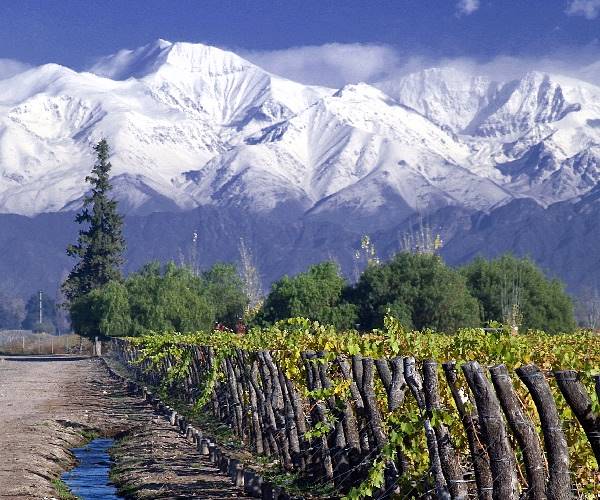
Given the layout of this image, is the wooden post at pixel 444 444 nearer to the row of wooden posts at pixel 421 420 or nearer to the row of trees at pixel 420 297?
the row of wooden posts at pixel 421 420

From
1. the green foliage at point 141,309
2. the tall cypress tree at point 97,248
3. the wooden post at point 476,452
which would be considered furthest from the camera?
the tall cypress tree at point 97,248

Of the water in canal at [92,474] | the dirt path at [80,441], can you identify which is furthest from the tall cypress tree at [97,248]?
the water in canal at [92,474]

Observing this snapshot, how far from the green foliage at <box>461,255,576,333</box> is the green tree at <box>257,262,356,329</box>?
11.7 m

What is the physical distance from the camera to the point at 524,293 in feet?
328

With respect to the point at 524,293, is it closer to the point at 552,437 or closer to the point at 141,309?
the point at 141,309

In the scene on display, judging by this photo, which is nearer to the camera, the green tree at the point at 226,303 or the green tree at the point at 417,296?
the green tree at the point at 417,296

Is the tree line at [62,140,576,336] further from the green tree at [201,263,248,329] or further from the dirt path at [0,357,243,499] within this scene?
the dirt path at [0,357,243,499]

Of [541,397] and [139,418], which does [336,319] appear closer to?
[139,418]

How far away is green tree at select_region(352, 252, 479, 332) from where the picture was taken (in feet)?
299

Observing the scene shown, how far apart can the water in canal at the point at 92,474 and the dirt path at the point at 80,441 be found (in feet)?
1.09

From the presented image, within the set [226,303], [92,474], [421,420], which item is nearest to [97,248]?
[226,303]

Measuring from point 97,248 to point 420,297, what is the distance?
4742 cm

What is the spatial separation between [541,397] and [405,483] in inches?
204

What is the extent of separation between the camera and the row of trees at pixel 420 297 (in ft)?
301
